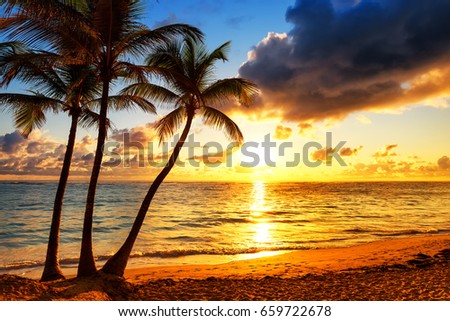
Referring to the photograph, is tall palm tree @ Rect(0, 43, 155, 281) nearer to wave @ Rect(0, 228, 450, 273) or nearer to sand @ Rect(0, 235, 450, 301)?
sand @ Rect(0, 235, 450, 301)

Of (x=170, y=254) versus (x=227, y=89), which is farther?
(x=170, y=254)

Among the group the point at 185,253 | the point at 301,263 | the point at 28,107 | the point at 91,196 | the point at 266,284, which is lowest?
the point at 185,253

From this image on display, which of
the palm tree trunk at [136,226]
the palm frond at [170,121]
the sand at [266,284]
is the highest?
the palm frond at [170,121]

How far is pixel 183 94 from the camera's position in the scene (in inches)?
408

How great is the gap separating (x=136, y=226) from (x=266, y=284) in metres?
3.72

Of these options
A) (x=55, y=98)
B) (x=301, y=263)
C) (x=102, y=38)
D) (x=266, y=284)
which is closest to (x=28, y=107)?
(x=55, y=98)

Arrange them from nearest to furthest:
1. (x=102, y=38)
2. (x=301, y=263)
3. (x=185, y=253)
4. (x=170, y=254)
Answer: (x=102, y=38) → (x=301, y=263) → (x=170, y=254) → (x=185, y=253)

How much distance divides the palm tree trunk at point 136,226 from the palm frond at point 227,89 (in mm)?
929

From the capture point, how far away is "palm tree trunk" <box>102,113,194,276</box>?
30.3ft

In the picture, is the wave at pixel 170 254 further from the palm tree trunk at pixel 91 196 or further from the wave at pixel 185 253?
the palm tree trunk at pixel 91 196

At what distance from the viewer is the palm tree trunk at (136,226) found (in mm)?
9234

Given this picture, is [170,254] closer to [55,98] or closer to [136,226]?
[136,226]

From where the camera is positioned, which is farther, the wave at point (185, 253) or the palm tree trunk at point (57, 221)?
the wave at point (185, 253)

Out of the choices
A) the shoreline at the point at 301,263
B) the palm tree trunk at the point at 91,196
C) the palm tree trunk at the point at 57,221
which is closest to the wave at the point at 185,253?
the shoreline at the point at 301,263
